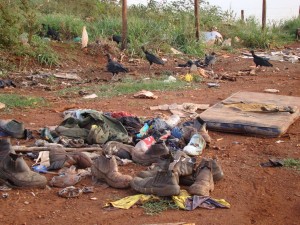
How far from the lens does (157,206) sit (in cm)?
331

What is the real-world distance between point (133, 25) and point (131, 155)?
9.41 metres

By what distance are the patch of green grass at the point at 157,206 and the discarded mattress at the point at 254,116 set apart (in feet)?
7.11

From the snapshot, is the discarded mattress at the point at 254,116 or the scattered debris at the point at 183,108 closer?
the discarded mattress at the point at 254,116

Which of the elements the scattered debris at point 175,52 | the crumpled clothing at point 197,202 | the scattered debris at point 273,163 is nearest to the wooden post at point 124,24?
the scattered debris at point 175,52

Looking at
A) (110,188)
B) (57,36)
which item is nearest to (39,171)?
(110,188)

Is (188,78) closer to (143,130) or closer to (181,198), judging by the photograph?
(143,130)

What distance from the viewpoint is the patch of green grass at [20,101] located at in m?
6.63

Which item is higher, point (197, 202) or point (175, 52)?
point (175, 52)

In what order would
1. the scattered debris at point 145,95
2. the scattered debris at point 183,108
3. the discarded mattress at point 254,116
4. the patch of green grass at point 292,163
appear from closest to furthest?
the patch of green grass at point 292,163, the discarded mattress at point 254,116, the scattered debris at point 183,108, the scattered debris at point 145,95

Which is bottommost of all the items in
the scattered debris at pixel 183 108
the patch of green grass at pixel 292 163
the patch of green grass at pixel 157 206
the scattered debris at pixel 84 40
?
the patch of green grass at pixel 292 163

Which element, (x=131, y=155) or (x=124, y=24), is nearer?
(x=131, y=155)

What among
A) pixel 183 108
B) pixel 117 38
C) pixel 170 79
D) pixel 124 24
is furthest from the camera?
pixel 117 38

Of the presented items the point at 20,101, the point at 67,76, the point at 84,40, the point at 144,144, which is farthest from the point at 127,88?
the point at 84,40

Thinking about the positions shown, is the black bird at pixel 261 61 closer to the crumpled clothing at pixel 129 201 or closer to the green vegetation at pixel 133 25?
the green vegetation at pixel 133 25
